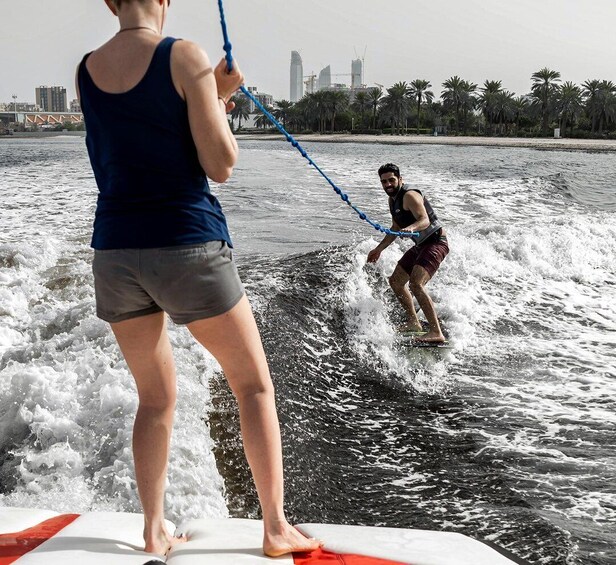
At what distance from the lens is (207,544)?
2.34 m

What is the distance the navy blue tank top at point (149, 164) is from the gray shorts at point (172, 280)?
3 centimetres

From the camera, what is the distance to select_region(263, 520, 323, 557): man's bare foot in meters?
2.25

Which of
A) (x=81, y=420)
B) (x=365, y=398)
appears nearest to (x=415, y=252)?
(x=365, y=398)

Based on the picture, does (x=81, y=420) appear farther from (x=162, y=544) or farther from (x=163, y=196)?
(x=163, y=196)

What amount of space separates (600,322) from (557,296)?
47.9 inches

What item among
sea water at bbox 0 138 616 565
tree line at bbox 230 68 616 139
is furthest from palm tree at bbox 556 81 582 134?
sea water at bbox 0 138 616 565

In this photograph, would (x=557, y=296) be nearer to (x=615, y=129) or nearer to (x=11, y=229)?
(x=11, y=229)

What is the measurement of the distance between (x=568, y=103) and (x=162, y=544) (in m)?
93.7

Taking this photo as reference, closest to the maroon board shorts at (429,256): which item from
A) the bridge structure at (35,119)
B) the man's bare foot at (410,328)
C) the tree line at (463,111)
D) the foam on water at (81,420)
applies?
the man's bare foot at (410,328)

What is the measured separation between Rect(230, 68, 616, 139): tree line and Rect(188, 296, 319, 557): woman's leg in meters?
85.9

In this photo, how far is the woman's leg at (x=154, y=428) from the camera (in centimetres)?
229

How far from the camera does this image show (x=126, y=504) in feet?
12.2

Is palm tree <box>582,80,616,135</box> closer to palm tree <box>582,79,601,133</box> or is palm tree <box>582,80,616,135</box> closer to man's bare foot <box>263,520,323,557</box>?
palm tree <box>582,79,601,133</box>

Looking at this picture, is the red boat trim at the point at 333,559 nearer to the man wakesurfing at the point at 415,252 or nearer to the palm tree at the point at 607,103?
the man wakesurfing at the point at 415,252
